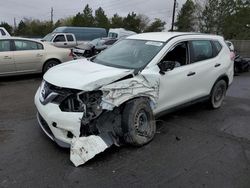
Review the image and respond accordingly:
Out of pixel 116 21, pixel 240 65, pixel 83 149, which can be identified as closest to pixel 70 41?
pixel 240 65

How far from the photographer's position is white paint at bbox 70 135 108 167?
3.58m

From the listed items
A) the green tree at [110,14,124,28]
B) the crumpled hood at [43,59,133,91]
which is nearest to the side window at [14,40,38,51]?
the crumpled hood at [43,59,133,91]

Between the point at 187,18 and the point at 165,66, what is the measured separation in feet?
148

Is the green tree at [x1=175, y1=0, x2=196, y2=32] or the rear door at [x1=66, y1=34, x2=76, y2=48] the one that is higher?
the green tree at [x1=175, y1=0, x2=196, y2=32]

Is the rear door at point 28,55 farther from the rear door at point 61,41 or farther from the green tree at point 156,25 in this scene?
the green tree at point 156,25

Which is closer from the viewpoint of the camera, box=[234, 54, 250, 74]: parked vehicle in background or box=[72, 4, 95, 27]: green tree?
box=[234, 54, 250, 74]: parked vehicle in background

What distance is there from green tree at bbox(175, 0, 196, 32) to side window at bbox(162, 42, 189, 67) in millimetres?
41055

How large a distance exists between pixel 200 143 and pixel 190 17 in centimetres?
4454

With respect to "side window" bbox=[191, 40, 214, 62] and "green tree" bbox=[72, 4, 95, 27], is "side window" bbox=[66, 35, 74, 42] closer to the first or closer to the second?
"side window" bbox=[191, 40, 214, 62]

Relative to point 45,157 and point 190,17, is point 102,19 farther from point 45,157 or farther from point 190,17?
point 45,157

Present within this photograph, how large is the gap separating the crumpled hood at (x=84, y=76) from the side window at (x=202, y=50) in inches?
71.6

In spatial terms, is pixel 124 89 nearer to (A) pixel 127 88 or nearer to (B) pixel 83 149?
(A) pixel 127 88

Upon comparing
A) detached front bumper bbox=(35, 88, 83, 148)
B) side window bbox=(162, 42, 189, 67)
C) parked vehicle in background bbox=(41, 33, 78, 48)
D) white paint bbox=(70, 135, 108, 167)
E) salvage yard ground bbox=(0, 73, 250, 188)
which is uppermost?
side window bbox=(162, 42, 189, 67)

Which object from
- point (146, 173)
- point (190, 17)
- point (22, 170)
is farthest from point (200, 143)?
point (190, 17)
